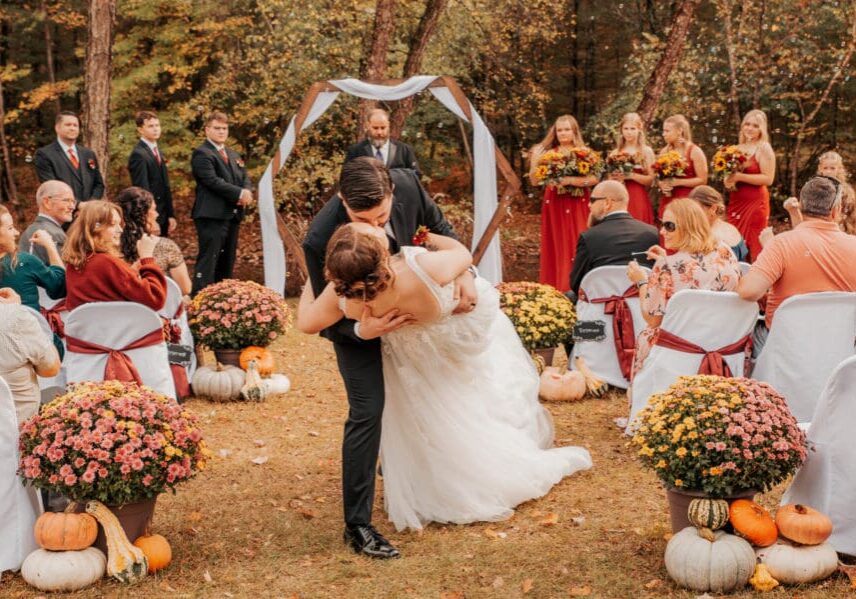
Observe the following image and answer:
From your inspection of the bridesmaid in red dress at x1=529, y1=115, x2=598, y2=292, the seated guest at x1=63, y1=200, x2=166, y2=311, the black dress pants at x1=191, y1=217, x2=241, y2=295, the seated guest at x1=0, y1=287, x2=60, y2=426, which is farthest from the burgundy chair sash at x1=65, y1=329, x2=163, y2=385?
the bridesmaid in red dress at x1=529, y1=115, x2=598, y2=292

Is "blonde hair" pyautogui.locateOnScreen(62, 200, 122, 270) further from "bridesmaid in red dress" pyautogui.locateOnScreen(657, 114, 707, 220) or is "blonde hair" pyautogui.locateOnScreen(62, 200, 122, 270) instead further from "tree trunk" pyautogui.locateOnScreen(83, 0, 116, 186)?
"bridesmaid in red dress" pyautogui.locateOnScreen(657, 114, 707, 220)

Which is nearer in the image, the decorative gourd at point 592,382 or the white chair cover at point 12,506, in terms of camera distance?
the white chair cover at point 12,506

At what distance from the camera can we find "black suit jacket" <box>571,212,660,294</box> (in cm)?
682

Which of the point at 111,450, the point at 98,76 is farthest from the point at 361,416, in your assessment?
the point at 98,76

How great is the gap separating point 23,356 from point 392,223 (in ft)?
5.66

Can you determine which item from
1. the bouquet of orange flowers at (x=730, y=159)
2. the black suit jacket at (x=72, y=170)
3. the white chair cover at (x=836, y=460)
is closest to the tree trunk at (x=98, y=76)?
the black suit jacket at (x=72, y=170)

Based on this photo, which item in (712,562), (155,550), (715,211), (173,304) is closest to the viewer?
(712,562)

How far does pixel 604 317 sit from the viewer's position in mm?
7035

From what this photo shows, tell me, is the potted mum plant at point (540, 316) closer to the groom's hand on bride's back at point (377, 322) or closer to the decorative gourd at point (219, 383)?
the decorative gourd at point (219, 383)

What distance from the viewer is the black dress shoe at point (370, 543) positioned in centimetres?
421

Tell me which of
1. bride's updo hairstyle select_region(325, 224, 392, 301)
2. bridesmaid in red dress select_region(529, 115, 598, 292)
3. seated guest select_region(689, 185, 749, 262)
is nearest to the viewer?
bride's updo hairstyle select_region(325, 224, 392, 301)

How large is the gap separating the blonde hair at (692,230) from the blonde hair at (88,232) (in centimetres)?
310

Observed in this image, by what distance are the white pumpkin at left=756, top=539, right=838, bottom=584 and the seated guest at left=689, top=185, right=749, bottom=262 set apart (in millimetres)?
2169

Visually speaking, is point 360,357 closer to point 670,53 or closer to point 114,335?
point 114,335
